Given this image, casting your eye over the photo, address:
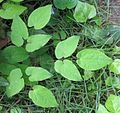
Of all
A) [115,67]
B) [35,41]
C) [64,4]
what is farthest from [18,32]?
[115,67]

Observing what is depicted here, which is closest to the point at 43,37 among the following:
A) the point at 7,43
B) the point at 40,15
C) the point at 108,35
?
the point at 40,15

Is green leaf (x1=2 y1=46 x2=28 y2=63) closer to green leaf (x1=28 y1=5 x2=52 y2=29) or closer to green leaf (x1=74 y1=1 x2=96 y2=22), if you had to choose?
green leaf (x1=28 y1=5 x2=52 y2=29)

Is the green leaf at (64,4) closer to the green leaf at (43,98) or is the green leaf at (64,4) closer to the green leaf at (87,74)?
the green leaf at (87,74)

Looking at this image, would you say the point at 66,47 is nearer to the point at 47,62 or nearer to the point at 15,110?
the point at 47,62

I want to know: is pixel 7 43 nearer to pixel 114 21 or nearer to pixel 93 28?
pixel 93 28

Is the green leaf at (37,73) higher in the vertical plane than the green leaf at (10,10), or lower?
lower

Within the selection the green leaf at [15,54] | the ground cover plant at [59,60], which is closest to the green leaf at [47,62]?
the ground cover plant at [59,60]
